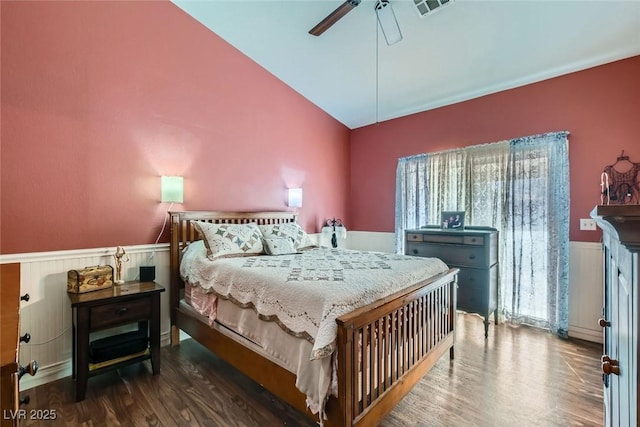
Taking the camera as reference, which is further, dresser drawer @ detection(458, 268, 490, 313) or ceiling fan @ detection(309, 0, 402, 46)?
dresser drawer @ detection(458, 268, 490, 313)

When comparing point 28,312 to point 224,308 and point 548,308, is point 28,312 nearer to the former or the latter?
point 224,308

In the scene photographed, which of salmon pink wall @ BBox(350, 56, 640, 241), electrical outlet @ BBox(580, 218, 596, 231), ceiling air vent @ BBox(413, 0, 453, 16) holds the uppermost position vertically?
ceiling air vent @ BBox(413, 0, 453, 16)

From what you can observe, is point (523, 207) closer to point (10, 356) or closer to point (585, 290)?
point (585, 290)

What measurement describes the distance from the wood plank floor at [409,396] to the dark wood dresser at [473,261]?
565 millimetres

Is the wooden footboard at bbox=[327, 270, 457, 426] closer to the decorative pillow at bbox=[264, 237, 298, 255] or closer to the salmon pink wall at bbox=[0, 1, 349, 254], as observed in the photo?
the decorative pillow at bbox=[264, 237, 298, 255]

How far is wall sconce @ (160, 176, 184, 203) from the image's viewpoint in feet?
9.14

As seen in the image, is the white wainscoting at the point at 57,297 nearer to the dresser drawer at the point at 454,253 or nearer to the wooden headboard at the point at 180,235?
the wooden headboard at the point at 180,235

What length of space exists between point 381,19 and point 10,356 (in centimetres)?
325

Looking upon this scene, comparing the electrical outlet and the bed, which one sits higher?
the electrical outlet

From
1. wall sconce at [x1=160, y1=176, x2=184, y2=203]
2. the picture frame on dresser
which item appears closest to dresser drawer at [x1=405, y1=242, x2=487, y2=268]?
the picture frame on dresser

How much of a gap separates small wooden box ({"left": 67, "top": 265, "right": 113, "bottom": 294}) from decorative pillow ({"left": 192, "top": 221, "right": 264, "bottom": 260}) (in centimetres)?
79

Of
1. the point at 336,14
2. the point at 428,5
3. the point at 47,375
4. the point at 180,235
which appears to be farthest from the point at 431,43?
the point at 47,375

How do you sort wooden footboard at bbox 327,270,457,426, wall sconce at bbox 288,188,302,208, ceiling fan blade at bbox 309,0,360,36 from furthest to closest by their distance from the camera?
wall sconce at bbox 288,188,302,208
ceiling fan blade at bbox 309,0,360,36
wooden footboard at bbox 327,270,457,426

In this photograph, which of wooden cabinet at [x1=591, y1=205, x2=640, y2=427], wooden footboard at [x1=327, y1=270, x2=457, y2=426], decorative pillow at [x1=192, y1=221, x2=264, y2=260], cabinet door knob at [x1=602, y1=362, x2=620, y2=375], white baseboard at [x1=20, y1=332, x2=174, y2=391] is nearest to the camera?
wooden cabinet at [x1=591, y1=205, x2=640, y2=427]
